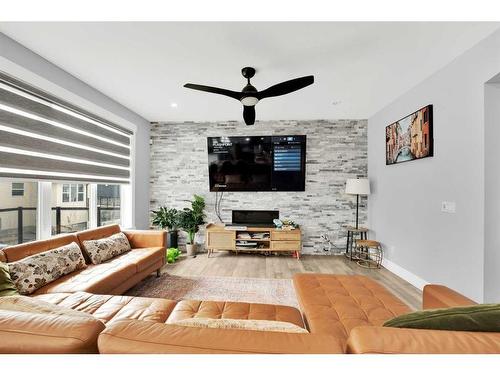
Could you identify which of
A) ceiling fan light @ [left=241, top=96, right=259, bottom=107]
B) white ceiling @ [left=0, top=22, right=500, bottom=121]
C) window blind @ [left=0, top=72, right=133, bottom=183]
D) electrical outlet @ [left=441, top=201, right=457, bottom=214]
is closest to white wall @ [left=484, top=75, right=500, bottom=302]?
electrical outlet @ [left=441, top=201, right=457, bottom=214]

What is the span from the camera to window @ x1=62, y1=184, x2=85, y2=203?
109 inches

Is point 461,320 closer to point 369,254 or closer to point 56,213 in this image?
point 369,254

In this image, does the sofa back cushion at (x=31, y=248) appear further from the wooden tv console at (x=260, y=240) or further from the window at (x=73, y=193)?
the wooden tv console at (x=260, y=240)

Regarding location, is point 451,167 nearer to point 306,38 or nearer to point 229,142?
point 306,38

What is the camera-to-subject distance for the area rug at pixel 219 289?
7.74 feet

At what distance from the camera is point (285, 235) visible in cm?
374

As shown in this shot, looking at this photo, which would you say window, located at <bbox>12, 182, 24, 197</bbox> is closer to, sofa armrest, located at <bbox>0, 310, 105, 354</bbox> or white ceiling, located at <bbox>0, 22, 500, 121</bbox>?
white ceiling, located at <bbox>0, 22, 500, 121</bbox>

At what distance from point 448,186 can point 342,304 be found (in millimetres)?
1843

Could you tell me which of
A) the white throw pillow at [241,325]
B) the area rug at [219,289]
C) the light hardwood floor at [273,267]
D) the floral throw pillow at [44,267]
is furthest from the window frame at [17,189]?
the white throw pillow at [241,325]

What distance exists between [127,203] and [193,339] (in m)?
3.69
